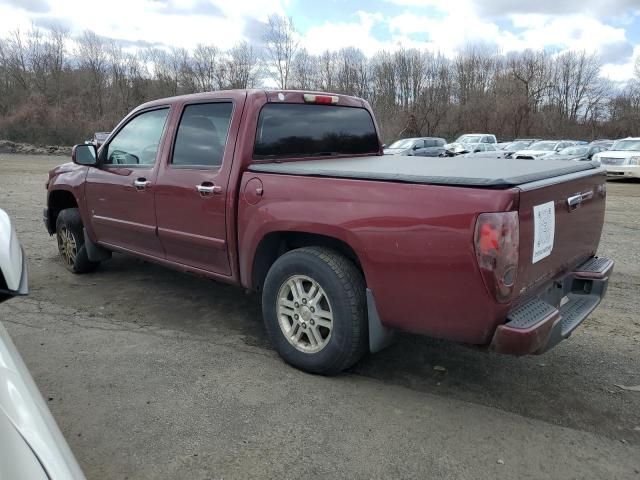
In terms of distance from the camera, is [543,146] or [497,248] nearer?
[497,248]

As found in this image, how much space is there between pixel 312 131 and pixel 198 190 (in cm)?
109

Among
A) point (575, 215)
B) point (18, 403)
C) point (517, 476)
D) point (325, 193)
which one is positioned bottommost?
point (517, 476)

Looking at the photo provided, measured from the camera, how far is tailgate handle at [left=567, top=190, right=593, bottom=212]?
9.88ft

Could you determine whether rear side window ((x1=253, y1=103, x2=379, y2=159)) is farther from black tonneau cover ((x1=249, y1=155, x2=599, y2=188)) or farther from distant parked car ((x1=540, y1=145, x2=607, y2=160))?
distant parked car ((x1=540, y1=145, x2=607, y2=160))

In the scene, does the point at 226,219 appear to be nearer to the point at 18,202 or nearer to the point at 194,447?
the point at 194,447

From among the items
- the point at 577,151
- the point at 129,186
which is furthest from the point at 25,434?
the point at 577,151

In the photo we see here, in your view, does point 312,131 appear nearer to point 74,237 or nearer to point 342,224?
point 342,224

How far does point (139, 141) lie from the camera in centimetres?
481

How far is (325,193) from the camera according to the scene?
3141 mm

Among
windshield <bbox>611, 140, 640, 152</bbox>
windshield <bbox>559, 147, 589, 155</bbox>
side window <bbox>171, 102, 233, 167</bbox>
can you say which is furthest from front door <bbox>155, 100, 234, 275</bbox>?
windshield <bbox>559, 147, 589, 155</bbox>

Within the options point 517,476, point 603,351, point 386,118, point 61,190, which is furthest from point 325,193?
point 386,118

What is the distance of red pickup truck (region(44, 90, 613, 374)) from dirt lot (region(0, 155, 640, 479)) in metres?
0.42

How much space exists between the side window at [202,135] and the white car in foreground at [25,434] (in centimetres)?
234

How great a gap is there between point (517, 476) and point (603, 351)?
176cm
